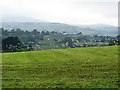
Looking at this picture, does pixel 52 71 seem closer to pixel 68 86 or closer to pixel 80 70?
pixel 80 70

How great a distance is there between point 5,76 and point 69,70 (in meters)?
7.85

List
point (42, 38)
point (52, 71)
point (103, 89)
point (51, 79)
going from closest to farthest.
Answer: point (103, 89) → point (51, 79) → point (52, 71) → point (42, 38)

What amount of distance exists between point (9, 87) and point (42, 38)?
438ft

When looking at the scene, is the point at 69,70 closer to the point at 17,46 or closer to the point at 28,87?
the point at 28,87

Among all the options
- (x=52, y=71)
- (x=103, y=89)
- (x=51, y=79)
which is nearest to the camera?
(x=103, y=89)

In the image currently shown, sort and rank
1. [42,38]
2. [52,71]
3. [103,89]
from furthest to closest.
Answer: [42,38]
[52,71]
[103,89]

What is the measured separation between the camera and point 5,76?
97.5 ft

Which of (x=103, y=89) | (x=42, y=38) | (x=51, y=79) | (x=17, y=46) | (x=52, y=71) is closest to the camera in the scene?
(x=103, y=89)

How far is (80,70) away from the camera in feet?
112

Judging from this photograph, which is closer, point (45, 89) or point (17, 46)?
point (45, 89)

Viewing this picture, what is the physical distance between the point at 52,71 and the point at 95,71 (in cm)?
478

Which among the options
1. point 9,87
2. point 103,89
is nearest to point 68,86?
point 103,89

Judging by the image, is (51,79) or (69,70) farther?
(69,70)

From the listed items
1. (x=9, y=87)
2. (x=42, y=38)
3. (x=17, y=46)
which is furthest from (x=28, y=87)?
(x=42, y=38)
